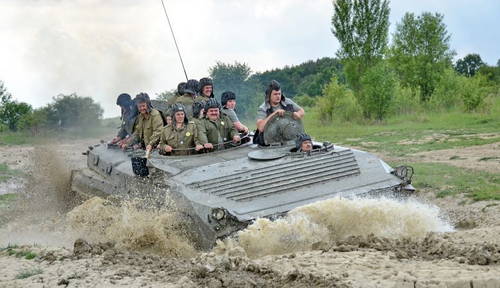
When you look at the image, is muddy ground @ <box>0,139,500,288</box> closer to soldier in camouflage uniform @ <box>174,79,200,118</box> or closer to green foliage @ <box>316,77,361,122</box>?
soldier in camouflage uniform @ <box>174,79,200,118</box>

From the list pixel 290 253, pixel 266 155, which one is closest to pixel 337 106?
pixel 266 155

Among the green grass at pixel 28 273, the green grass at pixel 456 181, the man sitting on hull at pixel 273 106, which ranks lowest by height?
the green grass at pixel 456 181

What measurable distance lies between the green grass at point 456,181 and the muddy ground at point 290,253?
166 cm

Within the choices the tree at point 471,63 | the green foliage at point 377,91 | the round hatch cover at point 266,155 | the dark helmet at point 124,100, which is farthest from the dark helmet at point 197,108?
the tree at point 471,63

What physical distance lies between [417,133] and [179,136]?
43.1ft


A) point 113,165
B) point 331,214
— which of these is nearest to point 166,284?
point 331,214

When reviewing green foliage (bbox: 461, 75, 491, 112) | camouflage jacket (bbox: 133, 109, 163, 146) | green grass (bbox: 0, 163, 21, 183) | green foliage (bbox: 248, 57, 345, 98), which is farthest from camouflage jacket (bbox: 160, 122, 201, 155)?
green foliage (bbox: 248, 57, 345, 98)

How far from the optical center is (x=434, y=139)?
20.6m

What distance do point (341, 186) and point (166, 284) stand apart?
256 cm

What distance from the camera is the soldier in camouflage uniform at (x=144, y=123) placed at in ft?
39.1

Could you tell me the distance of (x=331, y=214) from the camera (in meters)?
8.31

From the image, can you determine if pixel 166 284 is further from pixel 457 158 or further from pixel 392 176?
pixel 457 158

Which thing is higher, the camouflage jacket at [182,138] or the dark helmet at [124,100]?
the dark helmet at [124,100]

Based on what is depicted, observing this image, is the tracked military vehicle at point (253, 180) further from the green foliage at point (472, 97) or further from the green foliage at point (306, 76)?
the green foliage at point (306, 76)
